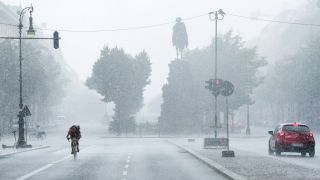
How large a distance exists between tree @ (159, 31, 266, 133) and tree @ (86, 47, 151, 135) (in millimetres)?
7903

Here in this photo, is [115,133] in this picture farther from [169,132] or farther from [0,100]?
[0,100]

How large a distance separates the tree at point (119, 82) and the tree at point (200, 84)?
7.90m

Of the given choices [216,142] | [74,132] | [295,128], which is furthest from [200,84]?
[74,132]

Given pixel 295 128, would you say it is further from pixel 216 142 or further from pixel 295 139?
pixel 216 142

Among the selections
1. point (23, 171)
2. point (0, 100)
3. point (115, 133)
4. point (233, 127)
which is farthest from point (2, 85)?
point (23, 171)

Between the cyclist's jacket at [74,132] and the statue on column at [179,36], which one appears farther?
the statue on column at [179,36]

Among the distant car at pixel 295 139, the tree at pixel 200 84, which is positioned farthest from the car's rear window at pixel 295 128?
the tree at pixel 200 84

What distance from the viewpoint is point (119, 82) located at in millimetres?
96625

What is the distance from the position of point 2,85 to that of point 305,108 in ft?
134

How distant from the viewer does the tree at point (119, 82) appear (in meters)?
94.9

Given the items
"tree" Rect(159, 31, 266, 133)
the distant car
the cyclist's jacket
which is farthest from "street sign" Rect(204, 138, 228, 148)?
"tree" Rect(159, 31, 266, 133)

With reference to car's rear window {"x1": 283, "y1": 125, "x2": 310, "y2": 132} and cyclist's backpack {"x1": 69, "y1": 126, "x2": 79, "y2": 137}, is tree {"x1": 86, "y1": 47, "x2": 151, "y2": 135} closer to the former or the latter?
car's rear window {"x1": 283, "y1": 125, "x2": 310, "y2": 132}

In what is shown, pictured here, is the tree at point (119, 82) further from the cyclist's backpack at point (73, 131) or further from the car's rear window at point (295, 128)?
the cyclist's backpack at point (73, 131)

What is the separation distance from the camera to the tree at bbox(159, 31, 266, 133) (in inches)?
3438
